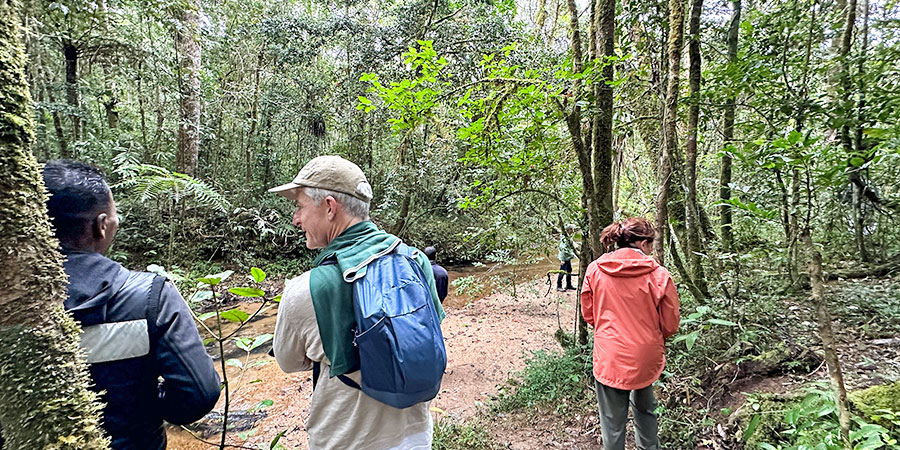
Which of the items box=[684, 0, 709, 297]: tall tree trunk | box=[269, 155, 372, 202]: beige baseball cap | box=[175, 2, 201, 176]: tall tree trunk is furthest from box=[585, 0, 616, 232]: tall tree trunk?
box=[175, 2, 201, 176]: tall tree trunk

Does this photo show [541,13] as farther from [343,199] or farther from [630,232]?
[343,199]

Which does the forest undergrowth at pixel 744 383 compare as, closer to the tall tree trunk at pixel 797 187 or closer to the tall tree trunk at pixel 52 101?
the tall tree trunk at pixel 797 187

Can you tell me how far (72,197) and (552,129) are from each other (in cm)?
420

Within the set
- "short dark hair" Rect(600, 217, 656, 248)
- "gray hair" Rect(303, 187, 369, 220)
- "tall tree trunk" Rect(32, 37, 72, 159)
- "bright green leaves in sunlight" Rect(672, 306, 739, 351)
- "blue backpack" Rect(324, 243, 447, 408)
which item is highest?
"tall tree trunk" Rect(32, 37, 72, 159)

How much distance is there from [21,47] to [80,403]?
603 millimetres

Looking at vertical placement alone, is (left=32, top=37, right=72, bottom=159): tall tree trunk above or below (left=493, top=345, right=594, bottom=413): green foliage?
above

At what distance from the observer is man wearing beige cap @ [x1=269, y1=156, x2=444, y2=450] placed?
1.36 metres

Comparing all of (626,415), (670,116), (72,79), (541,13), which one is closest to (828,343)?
(626,415)

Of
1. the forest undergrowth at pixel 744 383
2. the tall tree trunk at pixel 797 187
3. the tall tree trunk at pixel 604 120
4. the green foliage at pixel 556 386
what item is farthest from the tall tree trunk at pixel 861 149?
the green foliage at pixel 556 386

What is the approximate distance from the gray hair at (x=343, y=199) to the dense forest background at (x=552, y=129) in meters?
2.02

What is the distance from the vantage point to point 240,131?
13.3 meters

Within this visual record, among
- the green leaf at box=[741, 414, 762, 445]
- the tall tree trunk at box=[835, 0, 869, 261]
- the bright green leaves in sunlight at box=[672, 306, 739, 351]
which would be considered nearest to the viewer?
the green leaf at box=[741, 414, 762, 445]

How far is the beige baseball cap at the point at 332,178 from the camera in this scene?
5.26 ft

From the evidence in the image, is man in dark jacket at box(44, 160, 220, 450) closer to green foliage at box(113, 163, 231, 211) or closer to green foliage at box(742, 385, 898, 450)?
green foliage at box(742, 385, 898, 450)
